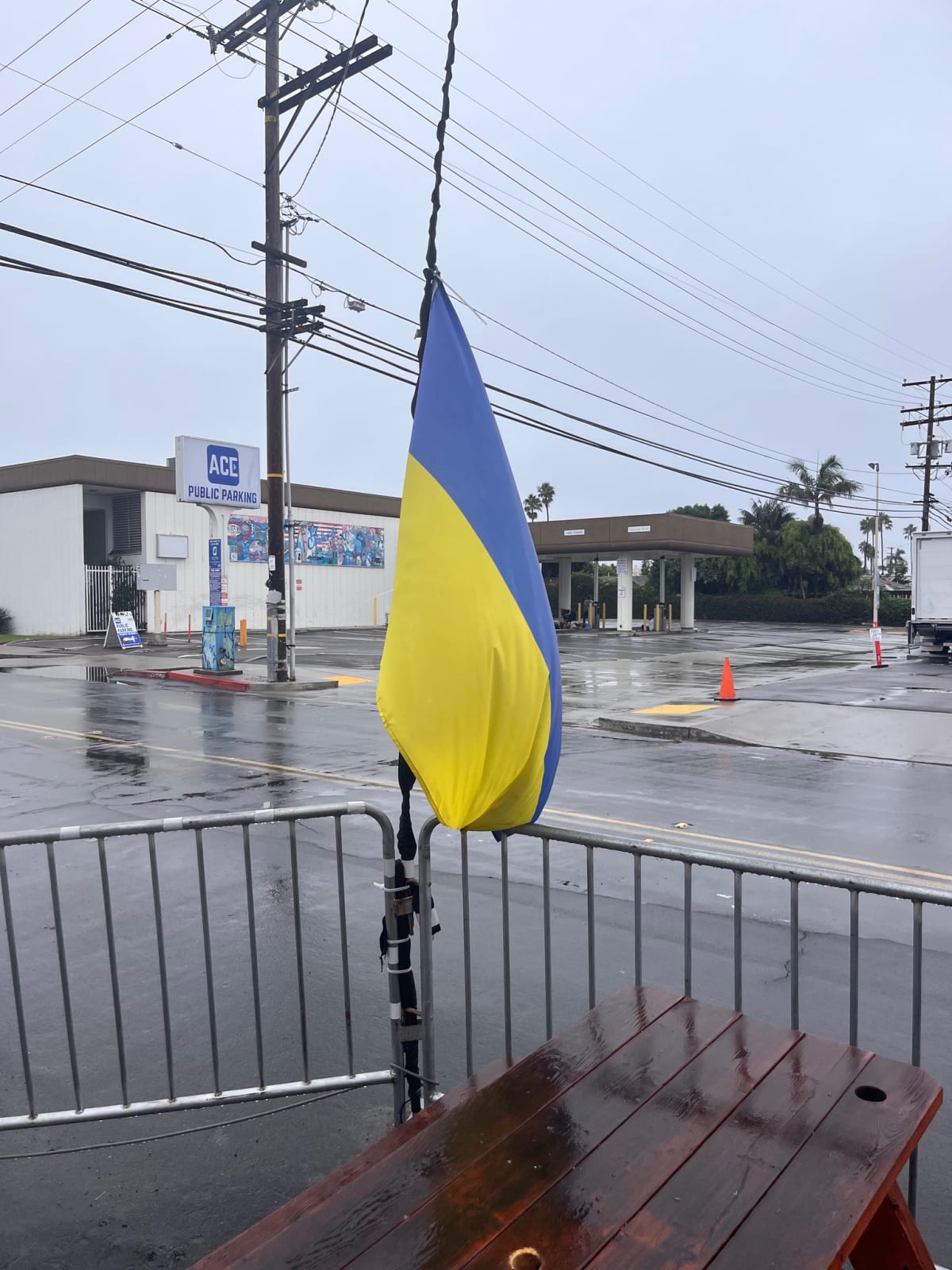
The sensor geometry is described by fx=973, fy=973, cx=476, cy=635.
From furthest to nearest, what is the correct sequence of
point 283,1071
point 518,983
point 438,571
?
1. point 518,983
2. point 283,1071
3. point 438,571

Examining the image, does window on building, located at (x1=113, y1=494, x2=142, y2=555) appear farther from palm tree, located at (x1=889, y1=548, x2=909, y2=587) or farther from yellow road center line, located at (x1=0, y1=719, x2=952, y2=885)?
palm tree, located at (x1=889, y1=548, x2=909, y2=587)

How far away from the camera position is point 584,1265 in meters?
1.77

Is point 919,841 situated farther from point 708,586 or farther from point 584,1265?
point 708,586

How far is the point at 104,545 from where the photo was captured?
40.6 metres

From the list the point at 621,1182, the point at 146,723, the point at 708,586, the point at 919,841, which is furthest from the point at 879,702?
the point at 708,586

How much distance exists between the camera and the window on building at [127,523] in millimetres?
38344

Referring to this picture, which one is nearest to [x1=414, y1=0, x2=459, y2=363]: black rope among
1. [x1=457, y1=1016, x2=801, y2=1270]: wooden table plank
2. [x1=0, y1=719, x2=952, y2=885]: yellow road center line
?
[x1=457, y1=1016, x2=801, y2=1270]: wooden table plank

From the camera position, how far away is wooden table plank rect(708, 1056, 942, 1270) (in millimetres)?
1815

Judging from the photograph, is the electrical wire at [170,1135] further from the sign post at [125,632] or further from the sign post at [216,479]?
the sign post at [125,632]

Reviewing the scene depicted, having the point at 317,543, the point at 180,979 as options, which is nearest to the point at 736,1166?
the point at 180,979

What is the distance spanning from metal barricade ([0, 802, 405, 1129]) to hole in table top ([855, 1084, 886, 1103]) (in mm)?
1491

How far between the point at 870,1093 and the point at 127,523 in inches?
1581

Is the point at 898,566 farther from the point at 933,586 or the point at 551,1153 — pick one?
the point at 551,1153

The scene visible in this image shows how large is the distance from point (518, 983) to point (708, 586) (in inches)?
2746
